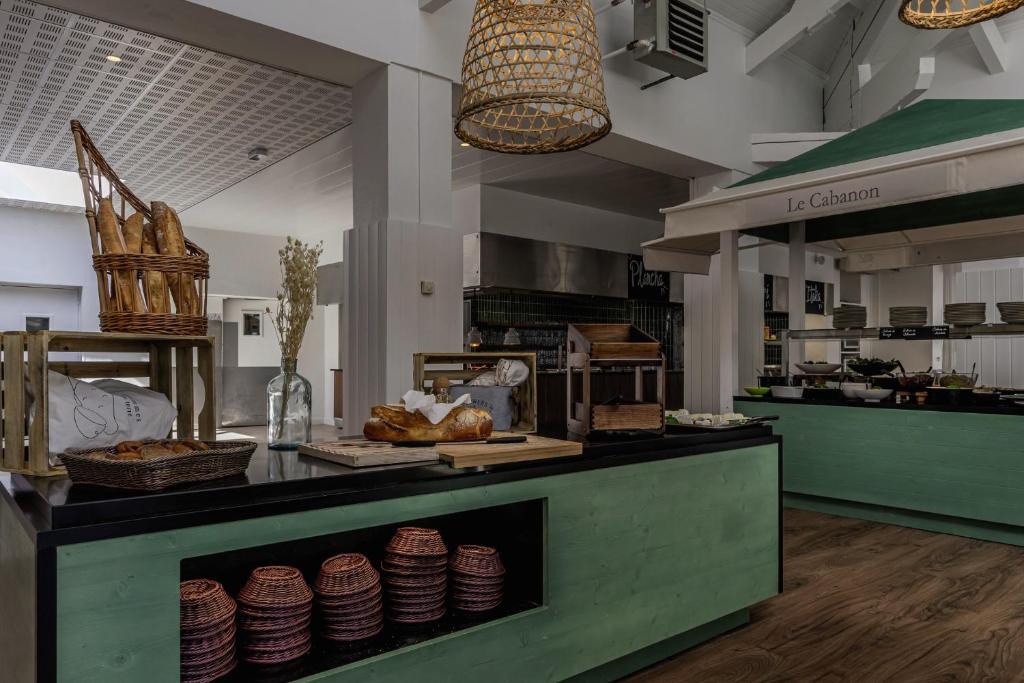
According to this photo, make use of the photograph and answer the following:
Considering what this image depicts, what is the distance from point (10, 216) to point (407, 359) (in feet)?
26.9

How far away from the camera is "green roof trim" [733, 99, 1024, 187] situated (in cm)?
433

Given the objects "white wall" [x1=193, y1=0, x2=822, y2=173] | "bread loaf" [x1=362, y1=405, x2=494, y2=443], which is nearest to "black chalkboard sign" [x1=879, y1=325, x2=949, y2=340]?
"white wall" [x1=193, y1=0, x2=822, y2=173]

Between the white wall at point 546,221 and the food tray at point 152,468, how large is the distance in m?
6.50

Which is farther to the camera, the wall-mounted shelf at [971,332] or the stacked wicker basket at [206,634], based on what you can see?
the wall-mounted shelf at [971,332]

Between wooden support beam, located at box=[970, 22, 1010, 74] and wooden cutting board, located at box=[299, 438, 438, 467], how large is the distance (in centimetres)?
780

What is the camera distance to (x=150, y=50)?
479 centimetres

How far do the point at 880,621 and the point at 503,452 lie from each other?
83.1 inches

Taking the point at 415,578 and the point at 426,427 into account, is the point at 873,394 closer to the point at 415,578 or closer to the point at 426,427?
the point at 426,427

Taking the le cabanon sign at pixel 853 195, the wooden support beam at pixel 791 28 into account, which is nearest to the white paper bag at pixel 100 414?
the le cabanon sign at pixel 853 195

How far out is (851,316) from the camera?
599 cm

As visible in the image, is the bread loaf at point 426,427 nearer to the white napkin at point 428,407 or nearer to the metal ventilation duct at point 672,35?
the white napkin at point 428,407

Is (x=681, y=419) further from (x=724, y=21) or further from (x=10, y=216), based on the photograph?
(x=10, y=216)

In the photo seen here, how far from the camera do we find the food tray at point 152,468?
4.68 ft

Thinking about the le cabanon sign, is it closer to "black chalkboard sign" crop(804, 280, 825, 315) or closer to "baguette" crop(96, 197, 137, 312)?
"baguette" crop(96, 197, 137, 312)
